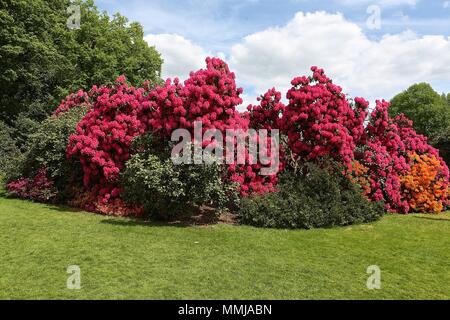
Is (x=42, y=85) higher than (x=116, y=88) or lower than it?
higher

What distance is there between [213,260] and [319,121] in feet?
21.0

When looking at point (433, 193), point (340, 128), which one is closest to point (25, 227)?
point (340, 128)

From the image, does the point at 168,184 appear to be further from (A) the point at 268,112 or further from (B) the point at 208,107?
(A) the point at 268,112

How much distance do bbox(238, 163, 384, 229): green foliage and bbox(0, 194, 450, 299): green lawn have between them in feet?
Result: 1.68

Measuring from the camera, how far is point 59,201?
13.0m

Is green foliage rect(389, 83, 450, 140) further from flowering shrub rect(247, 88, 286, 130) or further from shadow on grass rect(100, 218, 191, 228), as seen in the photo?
shadow on grass rect(100, 218, 191, 228)

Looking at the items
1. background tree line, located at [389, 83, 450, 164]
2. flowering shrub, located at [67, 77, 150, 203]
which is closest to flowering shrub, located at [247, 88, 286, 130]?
flowering shrub, located at [67, 77, 150, 203]

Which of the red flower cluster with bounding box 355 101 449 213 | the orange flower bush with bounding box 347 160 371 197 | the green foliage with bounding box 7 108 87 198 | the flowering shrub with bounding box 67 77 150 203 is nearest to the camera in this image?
the flowering shrub with bounding box 67 77 150 203

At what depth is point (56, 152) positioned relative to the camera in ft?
42.5

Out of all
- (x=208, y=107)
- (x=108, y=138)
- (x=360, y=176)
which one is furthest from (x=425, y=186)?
(x=108, y=138)

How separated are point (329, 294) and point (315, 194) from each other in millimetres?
5270

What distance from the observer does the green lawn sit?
5.65 m
